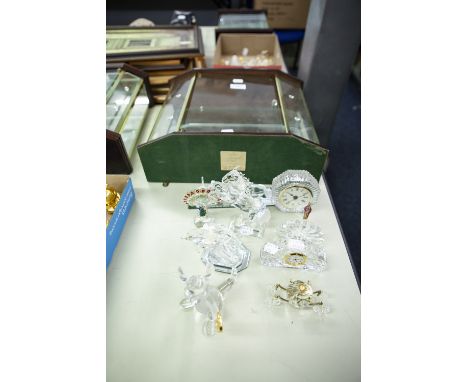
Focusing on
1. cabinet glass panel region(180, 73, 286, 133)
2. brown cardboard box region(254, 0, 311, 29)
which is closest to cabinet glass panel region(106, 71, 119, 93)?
cabinet glass panel region(180, 73, 286, 133)

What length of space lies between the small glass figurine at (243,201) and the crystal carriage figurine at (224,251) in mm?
103

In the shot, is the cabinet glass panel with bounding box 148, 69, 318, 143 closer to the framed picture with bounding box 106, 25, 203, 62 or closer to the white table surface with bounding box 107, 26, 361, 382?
the framed picture with bounding box 106, 25, 203, 62

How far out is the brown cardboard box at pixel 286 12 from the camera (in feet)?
11.7

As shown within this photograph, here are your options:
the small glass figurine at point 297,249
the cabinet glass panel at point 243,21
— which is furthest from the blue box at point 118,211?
the cabinet glass panel at point 243,21

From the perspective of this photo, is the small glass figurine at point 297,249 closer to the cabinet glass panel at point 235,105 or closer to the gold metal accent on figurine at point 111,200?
the cabinet glass panel at point 235,105

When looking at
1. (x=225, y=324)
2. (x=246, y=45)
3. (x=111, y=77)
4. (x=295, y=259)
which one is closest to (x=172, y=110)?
(x=111, y=77)

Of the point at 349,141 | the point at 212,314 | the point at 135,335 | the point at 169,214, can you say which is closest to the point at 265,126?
the point at 169,214

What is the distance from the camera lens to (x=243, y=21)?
283 cm

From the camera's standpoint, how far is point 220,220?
140 centimetres

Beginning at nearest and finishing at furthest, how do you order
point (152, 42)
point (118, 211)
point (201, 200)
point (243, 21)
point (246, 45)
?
point (118, 211)
point (201, 200)
point (152, 42)
point (246, 45)
point (243, 21)

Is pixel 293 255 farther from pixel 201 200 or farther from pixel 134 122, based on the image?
pixel 134 122

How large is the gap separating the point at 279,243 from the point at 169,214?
55cm

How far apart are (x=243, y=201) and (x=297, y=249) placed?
0.30 m
